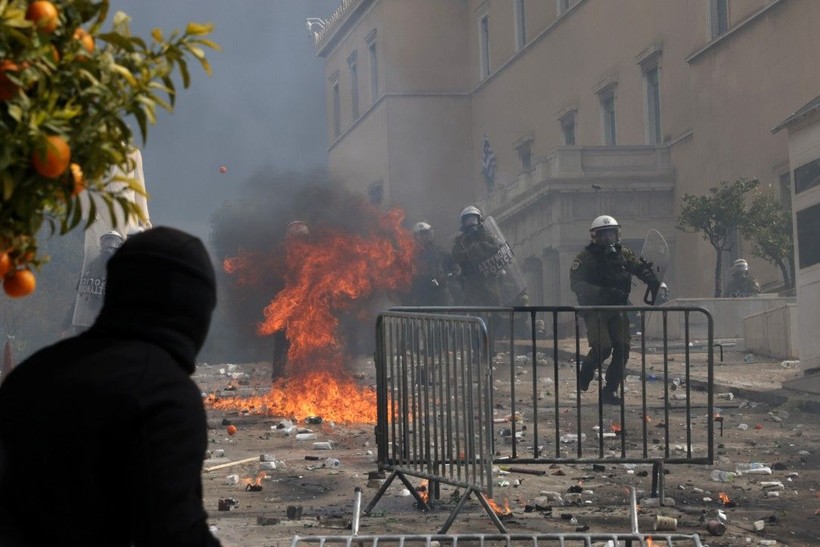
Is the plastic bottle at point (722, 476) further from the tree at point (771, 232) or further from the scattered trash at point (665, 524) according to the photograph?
the tree at point (771, 232)

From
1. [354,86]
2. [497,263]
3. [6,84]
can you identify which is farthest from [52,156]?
[354,86]

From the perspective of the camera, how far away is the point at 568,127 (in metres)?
45.3

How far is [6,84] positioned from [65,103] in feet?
0.52

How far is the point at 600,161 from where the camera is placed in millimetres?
36656

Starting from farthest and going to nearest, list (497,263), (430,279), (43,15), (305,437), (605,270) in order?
(430,279), (497,263), (605,270), (305,437), (43,15)

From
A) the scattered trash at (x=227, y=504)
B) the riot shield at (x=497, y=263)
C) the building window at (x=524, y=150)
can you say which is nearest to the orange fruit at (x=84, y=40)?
the scattered trash at (x=227, y=504)

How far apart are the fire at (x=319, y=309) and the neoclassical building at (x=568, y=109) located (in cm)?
1433

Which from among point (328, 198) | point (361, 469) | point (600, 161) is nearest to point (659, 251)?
point (328, 198)

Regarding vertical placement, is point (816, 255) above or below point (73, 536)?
above

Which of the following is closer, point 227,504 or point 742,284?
point 227,504

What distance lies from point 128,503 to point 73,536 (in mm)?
120

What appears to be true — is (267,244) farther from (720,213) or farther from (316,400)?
(720,213)

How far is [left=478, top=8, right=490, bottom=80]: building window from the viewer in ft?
179

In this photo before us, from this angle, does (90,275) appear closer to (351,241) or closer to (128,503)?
(351,241)
